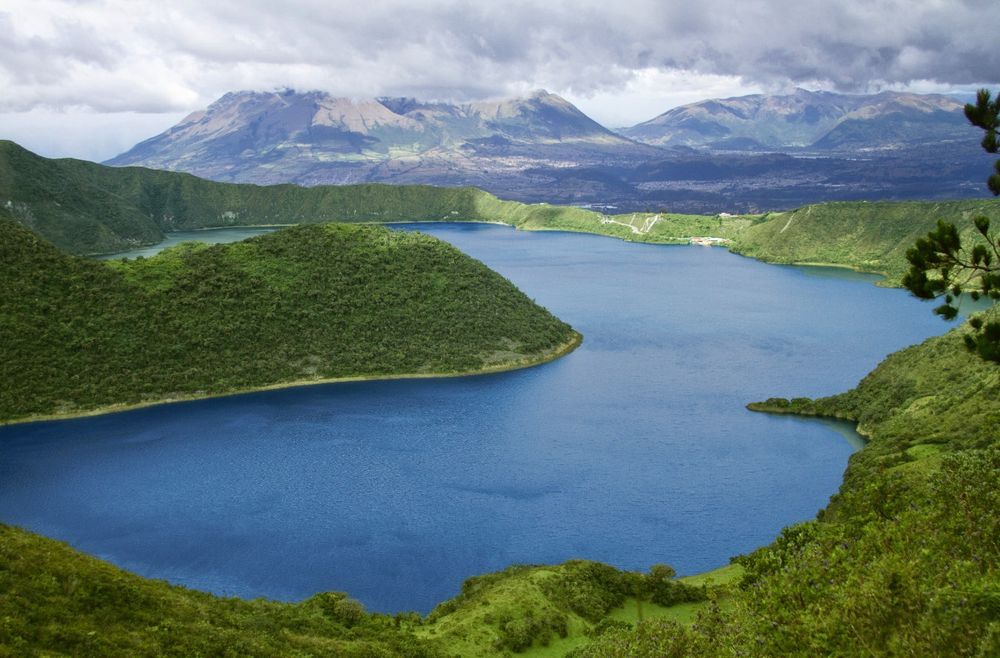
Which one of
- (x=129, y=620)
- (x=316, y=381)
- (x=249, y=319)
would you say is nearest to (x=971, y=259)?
(x=129, y=620)

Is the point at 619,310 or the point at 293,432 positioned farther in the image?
the point at 619,310

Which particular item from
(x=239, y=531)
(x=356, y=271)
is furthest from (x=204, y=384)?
(x=239, y=531)

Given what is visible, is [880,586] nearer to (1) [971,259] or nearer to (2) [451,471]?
(1) [971,259]

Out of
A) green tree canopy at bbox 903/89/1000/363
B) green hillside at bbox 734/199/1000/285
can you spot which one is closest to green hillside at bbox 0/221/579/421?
green tree canopy at bbox 903/89/1000/363

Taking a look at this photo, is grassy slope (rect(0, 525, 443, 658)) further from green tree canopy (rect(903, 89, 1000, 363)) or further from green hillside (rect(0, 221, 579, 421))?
green hillside (rect(0, 221, 579, 421))

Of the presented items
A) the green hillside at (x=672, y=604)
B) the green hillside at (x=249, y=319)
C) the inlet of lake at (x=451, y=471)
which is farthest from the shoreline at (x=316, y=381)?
the green hillside at (x=672, y=604)

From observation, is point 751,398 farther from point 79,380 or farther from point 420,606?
point 79,380
